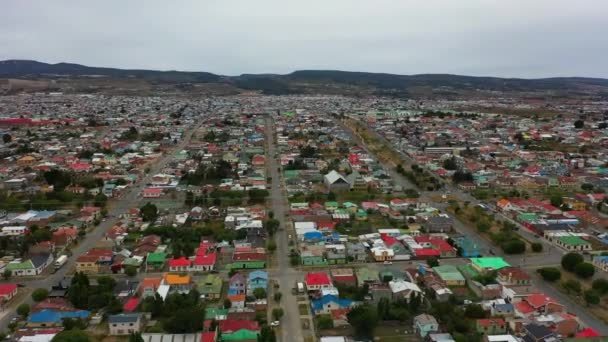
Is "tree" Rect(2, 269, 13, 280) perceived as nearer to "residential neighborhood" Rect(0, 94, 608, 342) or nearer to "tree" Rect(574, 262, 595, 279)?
"residential neighborhood" Rect(0, 94, 608, 342)

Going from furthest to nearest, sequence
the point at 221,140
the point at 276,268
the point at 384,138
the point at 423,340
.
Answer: the point at 384,138
the point at 221,140
the point at 276,268
the point at 423,340

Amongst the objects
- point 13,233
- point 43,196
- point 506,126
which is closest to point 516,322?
point 13,233

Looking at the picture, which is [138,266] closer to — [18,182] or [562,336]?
[562,336]

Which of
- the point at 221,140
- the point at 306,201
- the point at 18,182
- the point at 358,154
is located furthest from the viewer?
the point at 221,140

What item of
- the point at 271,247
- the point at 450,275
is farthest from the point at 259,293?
the point at 450,275

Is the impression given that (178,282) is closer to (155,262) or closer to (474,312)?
(155,262)

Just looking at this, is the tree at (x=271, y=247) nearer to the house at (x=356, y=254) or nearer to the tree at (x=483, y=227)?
the house at (x=356, y=254)

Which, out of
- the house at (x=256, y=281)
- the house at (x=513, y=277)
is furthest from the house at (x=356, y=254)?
the house at (x=513, y=277)
